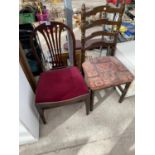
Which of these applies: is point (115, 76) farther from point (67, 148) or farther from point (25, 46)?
point (25, 46)

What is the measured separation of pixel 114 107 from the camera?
1807 mm

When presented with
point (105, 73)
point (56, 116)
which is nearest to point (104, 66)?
point (105, 73)

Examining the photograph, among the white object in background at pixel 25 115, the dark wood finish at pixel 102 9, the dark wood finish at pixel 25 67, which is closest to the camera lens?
the white object in background at pixel 25 115

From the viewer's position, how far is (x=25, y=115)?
1.25 m

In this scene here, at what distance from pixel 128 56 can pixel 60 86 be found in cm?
85

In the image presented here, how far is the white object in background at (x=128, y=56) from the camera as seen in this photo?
1.71 metres

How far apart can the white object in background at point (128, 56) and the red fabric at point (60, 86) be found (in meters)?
0.58

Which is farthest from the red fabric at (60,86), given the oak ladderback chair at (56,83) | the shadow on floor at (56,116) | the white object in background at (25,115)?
the shadow on floor at (56,116)

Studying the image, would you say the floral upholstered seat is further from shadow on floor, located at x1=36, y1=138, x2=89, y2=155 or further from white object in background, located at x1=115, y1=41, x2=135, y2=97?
shadow on floor, located at x1=36, y1=138, x2=89, y2=155

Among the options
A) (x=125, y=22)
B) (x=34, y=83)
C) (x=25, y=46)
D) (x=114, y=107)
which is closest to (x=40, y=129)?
(x=34, y=83)

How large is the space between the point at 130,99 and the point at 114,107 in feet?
0.78

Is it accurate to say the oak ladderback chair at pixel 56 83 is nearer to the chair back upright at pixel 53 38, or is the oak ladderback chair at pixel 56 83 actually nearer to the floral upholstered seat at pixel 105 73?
the chair back upright at pixel 53 38

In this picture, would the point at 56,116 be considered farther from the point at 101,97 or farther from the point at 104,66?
the point at 104,66
